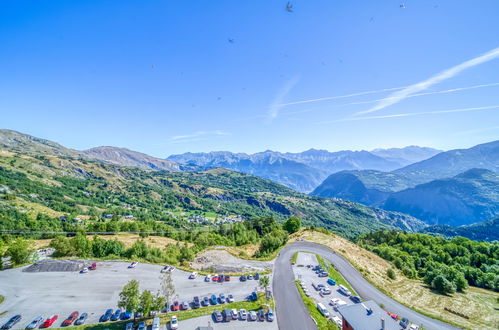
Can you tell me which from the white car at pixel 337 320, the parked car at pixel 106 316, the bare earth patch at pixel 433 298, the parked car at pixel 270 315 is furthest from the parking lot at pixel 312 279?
the parked car at pixel 106 316

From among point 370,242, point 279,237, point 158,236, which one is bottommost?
point 370,242

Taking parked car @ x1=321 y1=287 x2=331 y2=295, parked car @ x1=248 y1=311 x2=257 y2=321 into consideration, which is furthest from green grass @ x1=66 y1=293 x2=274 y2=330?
parked car @ x1=321 y1=287 x2=331 y2=295

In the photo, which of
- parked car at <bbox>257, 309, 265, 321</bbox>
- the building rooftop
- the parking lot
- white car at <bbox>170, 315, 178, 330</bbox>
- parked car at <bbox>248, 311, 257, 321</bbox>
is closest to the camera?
the building rooftop

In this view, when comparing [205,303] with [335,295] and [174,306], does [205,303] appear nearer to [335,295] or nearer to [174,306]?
[174,306]

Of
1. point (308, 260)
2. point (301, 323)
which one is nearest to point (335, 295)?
point (301, 323)

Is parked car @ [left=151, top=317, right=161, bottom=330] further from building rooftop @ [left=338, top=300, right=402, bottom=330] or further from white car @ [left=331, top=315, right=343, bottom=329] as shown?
white car @ [left=331, top=315, right=343, bottom=329]

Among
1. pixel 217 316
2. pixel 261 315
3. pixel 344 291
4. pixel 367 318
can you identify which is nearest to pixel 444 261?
pixel 344 291

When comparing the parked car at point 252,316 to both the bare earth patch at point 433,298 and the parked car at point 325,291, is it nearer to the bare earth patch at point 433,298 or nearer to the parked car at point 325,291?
the parked car at point 325,291
